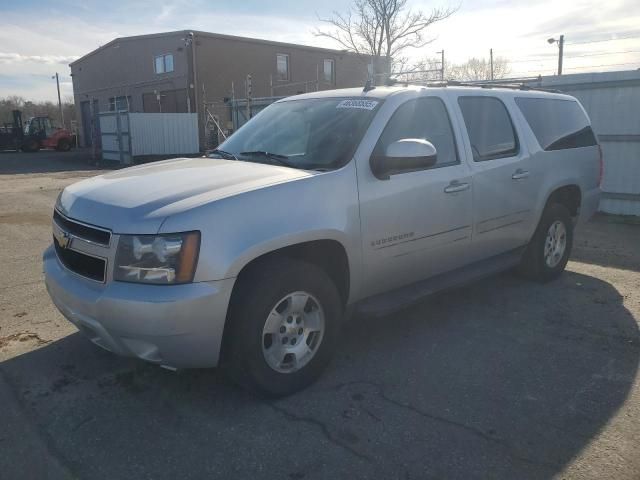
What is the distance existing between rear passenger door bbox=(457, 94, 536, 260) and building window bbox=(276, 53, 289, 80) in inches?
1249

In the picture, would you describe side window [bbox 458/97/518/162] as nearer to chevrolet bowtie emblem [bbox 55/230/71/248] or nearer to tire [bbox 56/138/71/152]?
chevrolet bowtie emblem [bbox 55/230/71/248]

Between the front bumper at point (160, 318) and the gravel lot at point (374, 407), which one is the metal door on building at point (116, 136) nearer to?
the gravel lot at point (374, 407)

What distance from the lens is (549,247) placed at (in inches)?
227

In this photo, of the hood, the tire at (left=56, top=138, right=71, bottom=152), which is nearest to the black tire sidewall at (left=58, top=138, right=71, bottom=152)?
the tire at (left=56, top=138, right=71, bottom=152)

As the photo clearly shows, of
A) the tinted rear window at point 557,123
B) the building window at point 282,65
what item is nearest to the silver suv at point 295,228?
the tinted rear window at point 557,123

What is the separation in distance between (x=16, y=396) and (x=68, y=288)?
2.81 feet

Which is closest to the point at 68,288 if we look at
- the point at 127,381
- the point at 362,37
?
the point at 127,381

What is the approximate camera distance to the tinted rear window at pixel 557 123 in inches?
211

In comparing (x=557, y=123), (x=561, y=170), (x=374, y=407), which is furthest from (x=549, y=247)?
(x=374, y=407)

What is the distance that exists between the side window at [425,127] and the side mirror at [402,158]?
15 centimetres

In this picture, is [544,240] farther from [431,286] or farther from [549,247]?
[431,286]

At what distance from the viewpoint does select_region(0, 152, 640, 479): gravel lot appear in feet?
9.16

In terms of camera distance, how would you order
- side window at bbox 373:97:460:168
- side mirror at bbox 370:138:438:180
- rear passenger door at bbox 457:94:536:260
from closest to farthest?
1. side mirror at bbox 370:138:438:180
2. side window at bbox 373:97:460:168
3. rear passenger door at bbox 457:94:536:260

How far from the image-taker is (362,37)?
1123 inches
